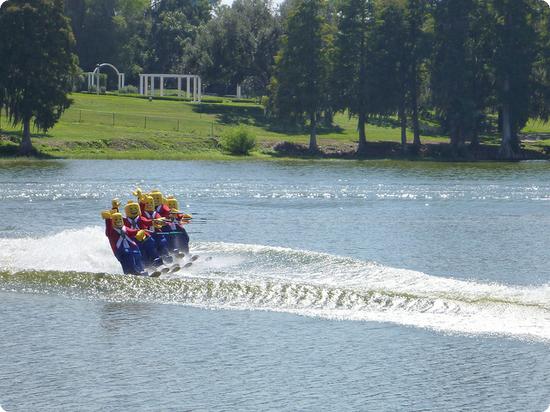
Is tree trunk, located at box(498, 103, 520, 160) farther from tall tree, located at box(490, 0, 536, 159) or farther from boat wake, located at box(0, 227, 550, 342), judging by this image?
boat wake, located at box(0, 227, 550, 342)

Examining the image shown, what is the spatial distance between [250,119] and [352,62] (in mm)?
14646

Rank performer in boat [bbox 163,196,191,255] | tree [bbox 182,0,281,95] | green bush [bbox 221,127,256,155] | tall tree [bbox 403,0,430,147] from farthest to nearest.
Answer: tree [bbox 182,0,281,95]
tall tree [bbox 403,0,430,147]
green bush [bbox 221,127,256,155]
performer in boat [bbox 163,196,191,255]

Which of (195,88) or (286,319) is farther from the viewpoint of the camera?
(195,88)

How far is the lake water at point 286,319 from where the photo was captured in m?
20.2

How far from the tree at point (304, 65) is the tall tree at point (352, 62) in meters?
1.43

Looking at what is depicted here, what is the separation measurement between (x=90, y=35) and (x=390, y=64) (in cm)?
4996

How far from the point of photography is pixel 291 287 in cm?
2778

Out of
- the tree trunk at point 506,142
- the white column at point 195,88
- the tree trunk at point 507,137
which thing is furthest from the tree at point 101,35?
the tree trunk at point 506,142

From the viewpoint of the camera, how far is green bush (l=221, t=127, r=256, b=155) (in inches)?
3642

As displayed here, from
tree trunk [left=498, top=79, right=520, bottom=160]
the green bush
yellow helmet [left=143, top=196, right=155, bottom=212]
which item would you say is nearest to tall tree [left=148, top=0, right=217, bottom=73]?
the green bush

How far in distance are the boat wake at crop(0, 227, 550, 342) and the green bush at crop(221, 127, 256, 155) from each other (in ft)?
190

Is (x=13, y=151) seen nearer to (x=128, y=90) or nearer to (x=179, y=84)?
(x=179, y=84)

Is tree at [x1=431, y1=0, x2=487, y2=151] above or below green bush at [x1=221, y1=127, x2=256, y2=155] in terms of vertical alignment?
above

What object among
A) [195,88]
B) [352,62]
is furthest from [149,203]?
[195,88]
